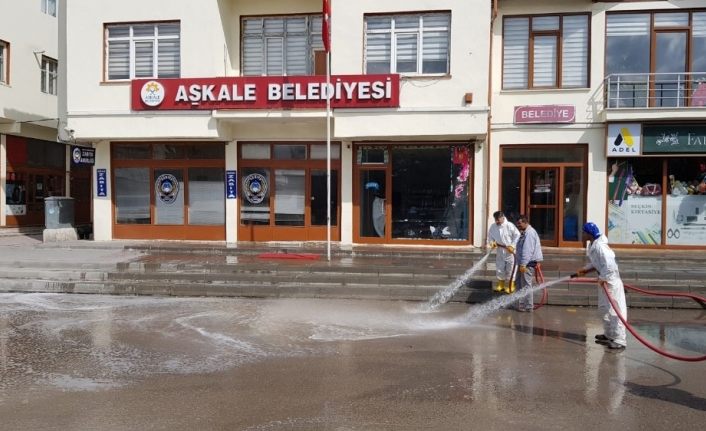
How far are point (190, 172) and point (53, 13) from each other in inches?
499

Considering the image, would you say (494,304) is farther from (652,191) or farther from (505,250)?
(652,191)

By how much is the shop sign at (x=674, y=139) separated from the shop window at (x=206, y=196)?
37.1ft

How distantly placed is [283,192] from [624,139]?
9056 mm

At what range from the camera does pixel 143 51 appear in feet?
50.9

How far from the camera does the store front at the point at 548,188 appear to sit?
14.9m

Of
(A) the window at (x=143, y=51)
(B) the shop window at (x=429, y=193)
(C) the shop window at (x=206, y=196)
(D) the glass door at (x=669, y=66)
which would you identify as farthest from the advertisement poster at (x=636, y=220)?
(A) the window at (x=143, y=51)

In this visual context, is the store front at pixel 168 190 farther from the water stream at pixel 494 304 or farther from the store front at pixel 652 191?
the store front at pixel 652 191

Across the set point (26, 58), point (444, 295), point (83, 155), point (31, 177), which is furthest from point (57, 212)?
point (444, 295)

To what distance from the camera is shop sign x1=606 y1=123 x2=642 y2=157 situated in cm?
1414

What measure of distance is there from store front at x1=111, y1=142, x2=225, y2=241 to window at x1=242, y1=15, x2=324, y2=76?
2.64m

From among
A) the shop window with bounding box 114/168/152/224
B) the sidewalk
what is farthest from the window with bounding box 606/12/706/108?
the shop window with bounding box 114/168/152/224

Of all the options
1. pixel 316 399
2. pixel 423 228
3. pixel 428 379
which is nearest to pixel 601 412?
pixel 428 379

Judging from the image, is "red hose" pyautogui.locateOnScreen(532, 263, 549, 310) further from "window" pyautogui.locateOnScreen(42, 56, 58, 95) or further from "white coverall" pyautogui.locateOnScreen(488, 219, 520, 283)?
"window" pyautogui.locateOnScreen(42, 56, 58, 95)

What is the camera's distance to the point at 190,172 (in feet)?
53.1
